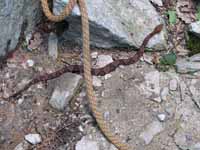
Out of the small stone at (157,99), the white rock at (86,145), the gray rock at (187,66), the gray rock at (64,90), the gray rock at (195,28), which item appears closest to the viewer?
Result: the white rock at (86,145)

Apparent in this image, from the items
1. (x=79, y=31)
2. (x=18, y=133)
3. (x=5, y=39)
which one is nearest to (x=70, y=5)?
A: (x=79, y=31)

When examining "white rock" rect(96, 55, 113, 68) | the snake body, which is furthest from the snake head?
"white rock" rect(96, 55, 113, 68)

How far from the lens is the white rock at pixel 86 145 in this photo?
2877mm

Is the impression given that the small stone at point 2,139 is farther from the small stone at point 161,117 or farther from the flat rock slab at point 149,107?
the small stone at point 161,117

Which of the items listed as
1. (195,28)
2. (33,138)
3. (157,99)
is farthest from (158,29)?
(33,138)

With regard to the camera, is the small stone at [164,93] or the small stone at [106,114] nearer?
the small stone at [106,114]

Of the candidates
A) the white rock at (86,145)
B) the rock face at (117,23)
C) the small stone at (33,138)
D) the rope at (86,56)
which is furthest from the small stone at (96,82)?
the small stone at (33,138)

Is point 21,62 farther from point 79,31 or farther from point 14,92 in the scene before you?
point 79,31

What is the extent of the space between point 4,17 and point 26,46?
12.9 inches

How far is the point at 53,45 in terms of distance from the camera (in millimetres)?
3312

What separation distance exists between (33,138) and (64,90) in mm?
349

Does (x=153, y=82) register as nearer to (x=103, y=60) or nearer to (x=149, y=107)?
(x=149, y=107)

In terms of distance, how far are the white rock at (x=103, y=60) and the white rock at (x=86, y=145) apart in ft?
1.85

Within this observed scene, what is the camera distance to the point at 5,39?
125 inches
